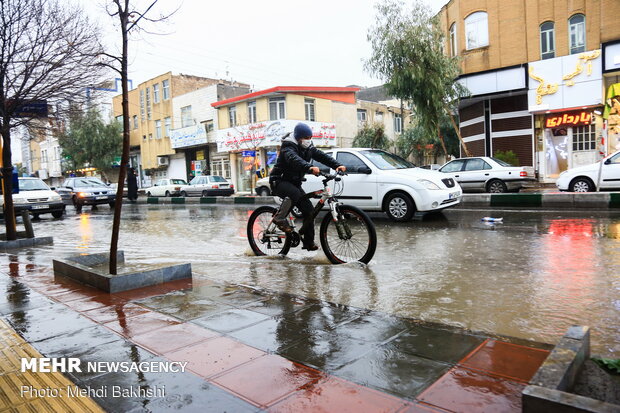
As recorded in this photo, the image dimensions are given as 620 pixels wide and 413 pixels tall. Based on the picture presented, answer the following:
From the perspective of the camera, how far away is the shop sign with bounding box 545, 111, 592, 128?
19070mm

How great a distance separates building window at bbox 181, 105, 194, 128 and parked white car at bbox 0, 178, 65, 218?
878 inches

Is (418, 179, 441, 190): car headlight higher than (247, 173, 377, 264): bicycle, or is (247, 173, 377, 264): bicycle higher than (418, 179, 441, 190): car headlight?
(418, 179, 441, 190): car headlight

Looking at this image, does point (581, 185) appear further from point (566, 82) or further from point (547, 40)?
point (547, 40)

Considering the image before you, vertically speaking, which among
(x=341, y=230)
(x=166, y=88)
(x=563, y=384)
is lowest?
(x=563, y=384)

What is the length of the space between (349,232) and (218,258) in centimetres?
222

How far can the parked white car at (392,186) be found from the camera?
960cm

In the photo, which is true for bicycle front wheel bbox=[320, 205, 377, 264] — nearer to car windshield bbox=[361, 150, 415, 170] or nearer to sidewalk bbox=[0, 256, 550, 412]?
sidewalk bbox=[0, 256, 550, 412]

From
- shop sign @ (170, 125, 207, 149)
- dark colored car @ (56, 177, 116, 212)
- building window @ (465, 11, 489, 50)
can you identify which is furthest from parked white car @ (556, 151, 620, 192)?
shop sign @ (170, 125, 207, 149)

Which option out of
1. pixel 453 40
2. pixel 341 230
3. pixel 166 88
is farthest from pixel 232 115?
pixel 341 230

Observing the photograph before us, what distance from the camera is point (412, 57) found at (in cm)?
1862

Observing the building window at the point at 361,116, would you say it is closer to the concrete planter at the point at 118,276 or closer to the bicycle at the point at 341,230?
the bicycle at the point at 341,230

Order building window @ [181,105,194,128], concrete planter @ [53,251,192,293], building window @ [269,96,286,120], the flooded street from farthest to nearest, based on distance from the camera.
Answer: building window @ [181,105,194,128], building window @ [269,96,286,120], concrete planter @ [53,251,192,293], the flooded street

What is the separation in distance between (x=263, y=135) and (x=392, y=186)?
A: 2266cm

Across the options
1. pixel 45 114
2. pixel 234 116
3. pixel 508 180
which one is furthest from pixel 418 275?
pixel 234 116
